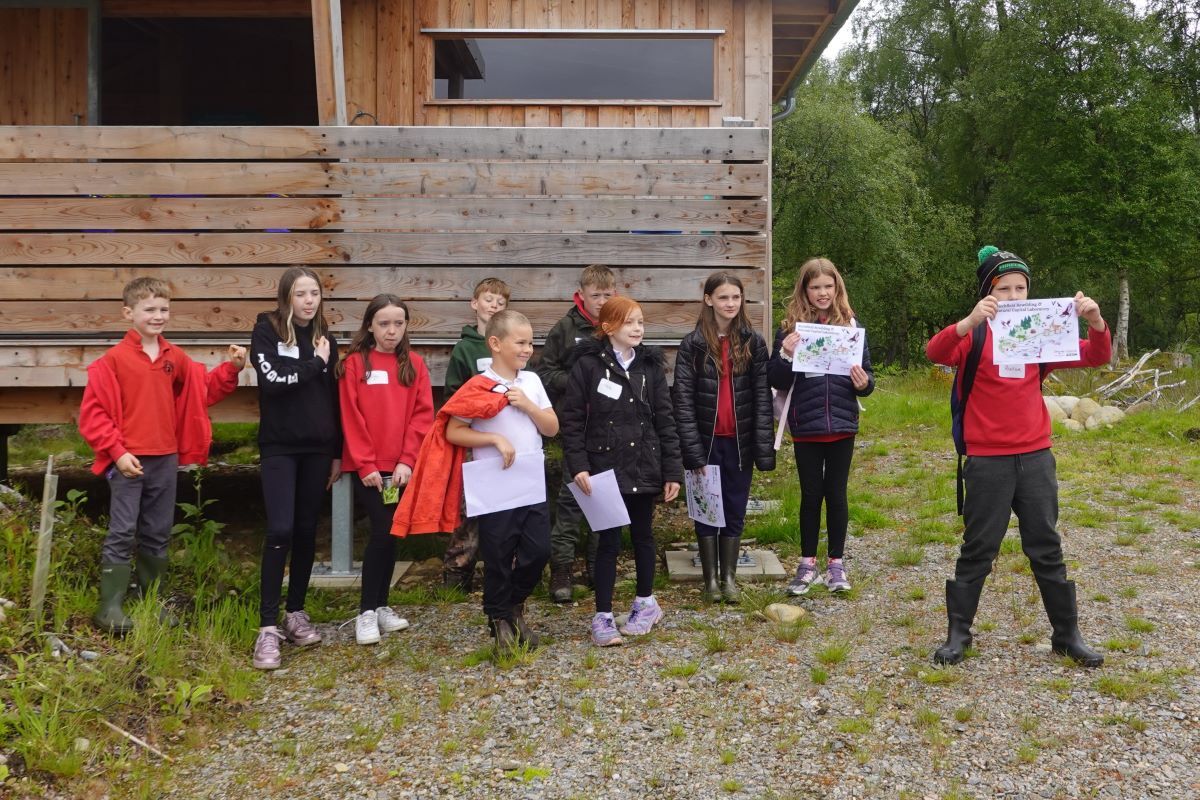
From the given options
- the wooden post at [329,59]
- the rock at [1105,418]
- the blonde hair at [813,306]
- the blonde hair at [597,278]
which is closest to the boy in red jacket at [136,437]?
the blonde hair at [597,278]

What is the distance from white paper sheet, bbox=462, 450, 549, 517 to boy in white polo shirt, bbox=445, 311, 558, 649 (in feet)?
0.15

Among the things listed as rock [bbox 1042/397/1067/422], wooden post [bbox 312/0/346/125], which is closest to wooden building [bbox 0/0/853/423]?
wooden post [bbox 312/0/346/125]

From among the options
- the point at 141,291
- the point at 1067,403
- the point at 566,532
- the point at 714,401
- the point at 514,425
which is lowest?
the point at 566,532

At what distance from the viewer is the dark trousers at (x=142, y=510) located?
15.7 feet

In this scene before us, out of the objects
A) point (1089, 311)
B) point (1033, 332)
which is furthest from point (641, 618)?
point (1089, 311)

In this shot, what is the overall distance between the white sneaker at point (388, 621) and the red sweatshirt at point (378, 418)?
2.61 ft

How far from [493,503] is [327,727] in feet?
3.96

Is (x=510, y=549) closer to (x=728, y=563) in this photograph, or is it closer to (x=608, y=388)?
(x=608, y=388)

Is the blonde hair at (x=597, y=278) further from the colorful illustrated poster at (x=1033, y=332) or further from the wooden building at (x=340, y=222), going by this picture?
the colorful illustrated poster at (x=1033, y=332)

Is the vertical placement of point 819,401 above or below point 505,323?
below

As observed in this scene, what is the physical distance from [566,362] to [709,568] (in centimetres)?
148

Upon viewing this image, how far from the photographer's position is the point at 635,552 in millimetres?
4984

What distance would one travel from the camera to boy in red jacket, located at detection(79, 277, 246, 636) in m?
4.70

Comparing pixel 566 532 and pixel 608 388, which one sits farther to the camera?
pixel 566 532
